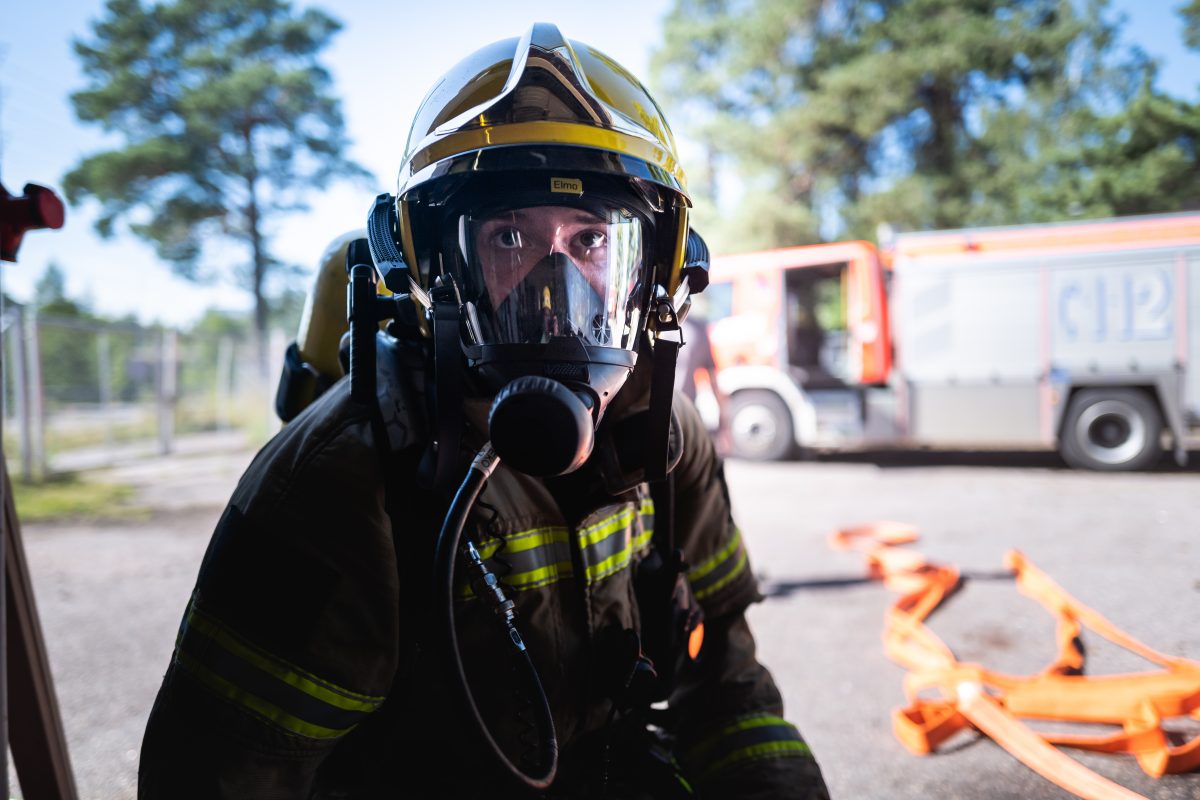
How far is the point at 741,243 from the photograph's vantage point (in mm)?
18047

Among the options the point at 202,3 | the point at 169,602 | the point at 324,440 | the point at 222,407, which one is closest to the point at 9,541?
the point at 324,440

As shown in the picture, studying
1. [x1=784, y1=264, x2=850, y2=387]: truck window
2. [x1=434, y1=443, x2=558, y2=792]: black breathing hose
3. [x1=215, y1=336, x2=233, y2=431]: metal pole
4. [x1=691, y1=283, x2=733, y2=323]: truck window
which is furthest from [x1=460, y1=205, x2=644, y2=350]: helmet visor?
[x1=215, y1=336, x2=233, y2=431]: metal pole

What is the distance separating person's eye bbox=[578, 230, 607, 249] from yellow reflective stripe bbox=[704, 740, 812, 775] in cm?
96

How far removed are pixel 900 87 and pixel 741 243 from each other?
5.03 metres

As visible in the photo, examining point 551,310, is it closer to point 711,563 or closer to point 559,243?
point 559,243

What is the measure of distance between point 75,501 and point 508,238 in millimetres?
8017

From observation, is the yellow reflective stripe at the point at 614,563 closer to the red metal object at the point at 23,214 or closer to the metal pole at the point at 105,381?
the red metal object at the point at 23,214

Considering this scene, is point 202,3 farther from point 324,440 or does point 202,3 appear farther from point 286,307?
point 324,440

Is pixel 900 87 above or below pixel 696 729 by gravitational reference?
above

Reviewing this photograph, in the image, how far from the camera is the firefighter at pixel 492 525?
3.10ft

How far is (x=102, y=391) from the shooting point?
1066cm

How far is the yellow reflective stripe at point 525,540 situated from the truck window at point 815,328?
857cm

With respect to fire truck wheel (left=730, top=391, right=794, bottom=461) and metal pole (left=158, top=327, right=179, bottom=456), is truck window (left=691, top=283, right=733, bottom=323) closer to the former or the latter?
fire truck wheel (left=730, top=391, right=794, bottom=461)

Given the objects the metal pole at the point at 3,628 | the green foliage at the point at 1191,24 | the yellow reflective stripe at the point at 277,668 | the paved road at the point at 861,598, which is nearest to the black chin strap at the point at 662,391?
the yellow reflective stripe at the point at 277,668
